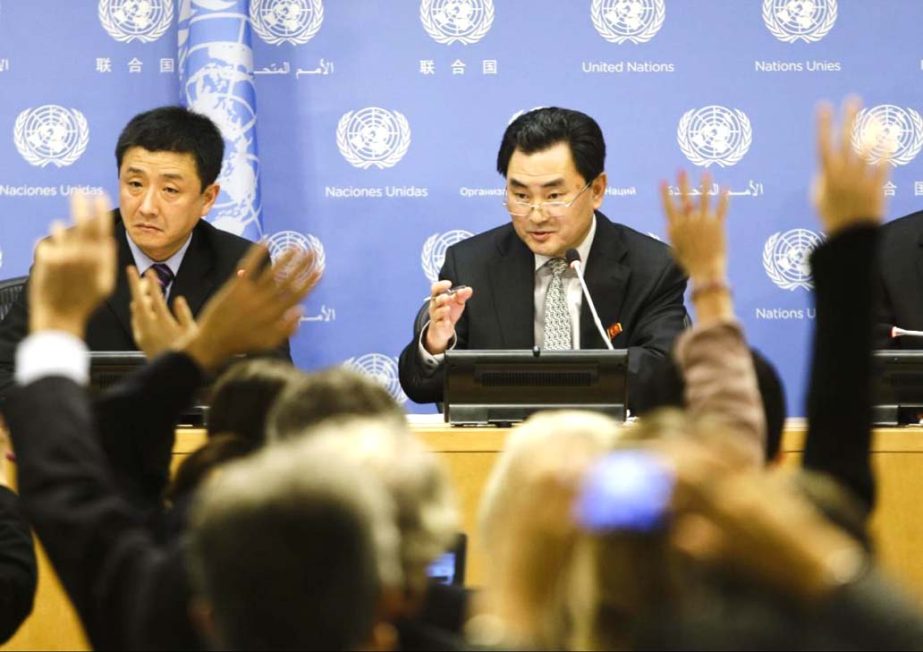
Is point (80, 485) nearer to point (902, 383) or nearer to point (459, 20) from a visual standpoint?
point (902, 383)

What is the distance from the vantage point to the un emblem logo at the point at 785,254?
544 centimetres

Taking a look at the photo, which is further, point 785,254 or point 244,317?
point 785,254

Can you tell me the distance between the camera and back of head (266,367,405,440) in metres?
1.75

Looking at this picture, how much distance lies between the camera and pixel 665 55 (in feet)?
18.0

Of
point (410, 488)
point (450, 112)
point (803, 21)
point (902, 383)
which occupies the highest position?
point (803, 21)

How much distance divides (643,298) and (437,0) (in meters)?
1.68

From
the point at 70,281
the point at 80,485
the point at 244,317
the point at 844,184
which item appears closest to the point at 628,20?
the point at 244,317

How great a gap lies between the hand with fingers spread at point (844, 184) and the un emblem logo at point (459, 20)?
3.83 meters

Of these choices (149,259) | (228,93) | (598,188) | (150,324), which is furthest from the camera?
(228,93)

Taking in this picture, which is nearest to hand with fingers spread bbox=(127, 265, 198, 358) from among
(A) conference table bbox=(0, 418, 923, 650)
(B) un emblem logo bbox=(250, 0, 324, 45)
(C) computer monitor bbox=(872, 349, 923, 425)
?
(A) conference table bbox=(0, 418, 923, 650)

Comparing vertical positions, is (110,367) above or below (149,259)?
below

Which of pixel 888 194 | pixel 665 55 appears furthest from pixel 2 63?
pixel 888 194

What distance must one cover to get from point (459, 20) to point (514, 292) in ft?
4.78

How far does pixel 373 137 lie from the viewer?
5480 mm
